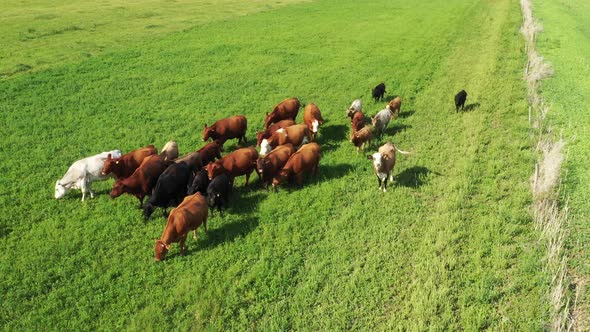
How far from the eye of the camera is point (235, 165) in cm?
981

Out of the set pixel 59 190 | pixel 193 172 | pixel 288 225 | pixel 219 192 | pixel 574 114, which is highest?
pixel 574 114

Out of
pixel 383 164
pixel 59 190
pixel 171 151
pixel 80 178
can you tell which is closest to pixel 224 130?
pixel 171 151

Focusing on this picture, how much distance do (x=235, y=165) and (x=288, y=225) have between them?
2.27 metres

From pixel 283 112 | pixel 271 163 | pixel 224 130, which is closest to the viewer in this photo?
pixel 271 163

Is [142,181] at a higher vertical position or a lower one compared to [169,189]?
higher

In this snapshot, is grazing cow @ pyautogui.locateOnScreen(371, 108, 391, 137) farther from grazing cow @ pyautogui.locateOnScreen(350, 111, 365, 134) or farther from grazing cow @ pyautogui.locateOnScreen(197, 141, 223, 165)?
grazing cow @ pyautogui.locateOnScreen(197, 141, 223, 165)

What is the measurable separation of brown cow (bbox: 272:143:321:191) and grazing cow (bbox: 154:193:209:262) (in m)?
2.33

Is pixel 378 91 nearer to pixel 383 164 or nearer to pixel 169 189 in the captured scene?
pixel 383 164

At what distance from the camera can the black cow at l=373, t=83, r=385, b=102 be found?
52.4 feet

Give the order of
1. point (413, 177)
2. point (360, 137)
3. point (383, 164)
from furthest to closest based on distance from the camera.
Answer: point (360, 137) → point (413, 177) → point (383, 164)

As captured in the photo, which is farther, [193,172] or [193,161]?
[193,161]

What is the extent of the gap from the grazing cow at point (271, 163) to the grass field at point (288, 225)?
464 mm

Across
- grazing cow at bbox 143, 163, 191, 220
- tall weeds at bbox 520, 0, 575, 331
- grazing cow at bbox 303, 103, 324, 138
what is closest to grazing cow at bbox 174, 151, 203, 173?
grazing cow at bbox 143, 163, 191, 220

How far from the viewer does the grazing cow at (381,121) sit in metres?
12.8
